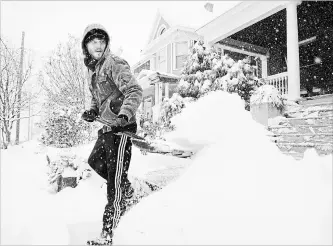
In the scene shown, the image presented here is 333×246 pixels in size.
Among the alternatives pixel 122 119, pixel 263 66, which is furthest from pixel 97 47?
pixel 263 66

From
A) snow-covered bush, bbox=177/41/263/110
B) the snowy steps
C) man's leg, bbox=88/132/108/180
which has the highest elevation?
snow-covered bush, bbox=177/41/263/110

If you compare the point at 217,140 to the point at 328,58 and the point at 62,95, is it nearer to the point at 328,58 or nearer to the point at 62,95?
the point at 328,58

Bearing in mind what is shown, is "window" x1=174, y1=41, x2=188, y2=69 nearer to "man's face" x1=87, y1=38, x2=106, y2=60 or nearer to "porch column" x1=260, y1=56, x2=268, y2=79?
"porch column" x1=260, y1=56, x2=268, y2=79

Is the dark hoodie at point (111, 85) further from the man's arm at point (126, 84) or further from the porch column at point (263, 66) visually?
the porch column at point (263, 66)

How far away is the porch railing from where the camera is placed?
26.1ft

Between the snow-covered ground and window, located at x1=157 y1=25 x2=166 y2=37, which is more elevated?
window, located at x1=157 y1=25 x2=166 y2=37

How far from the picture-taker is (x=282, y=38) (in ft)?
34.3

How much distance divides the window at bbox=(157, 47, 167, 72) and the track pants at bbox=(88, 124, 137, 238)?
16.0 meters

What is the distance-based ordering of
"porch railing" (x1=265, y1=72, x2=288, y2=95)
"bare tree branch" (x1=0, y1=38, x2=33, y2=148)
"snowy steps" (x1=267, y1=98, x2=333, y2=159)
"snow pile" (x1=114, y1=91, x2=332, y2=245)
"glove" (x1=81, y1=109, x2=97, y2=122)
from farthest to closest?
1. "bare tree branch" (x1=0, y1=38, x2=33, y2=148)
2. "porch railing" (x1=265, y1=72, x2=288, y2=95)
3. "snowy steps" (x1=267, y1=98, x2=333, y2=159)
4. "glove" (x1=81, y1=109, x2=97, y2=122)
5. "snow pile" (x1=114, y1=91, x2=332, y2=245)

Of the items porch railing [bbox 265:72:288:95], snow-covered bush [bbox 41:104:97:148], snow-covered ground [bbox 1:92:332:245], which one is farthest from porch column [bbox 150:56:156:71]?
snow-covered ground [bbox 1:92:332:245]

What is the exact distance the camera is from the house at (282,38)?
290 inches

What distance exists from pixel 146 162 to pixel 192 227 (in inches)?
114

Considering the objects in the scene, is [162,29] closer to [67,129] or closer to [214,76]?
[214,76]

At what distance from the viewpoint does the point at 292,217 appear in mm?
1795
